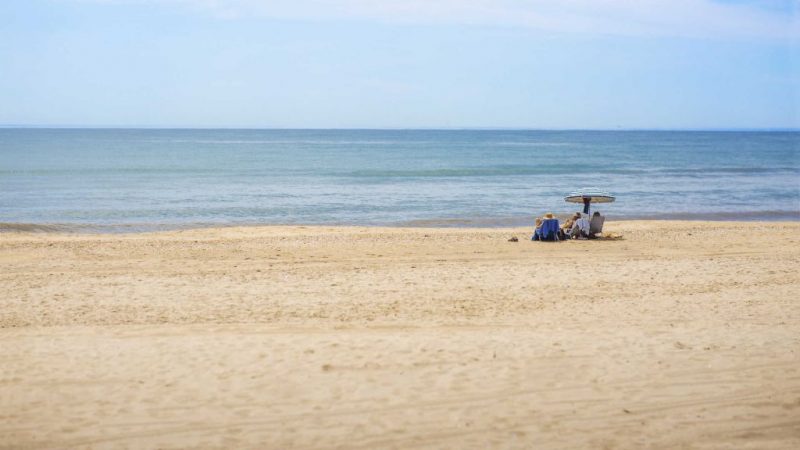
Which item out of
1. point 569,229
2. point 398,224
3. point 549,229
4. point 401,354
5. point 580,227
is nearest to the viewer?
point 401,354

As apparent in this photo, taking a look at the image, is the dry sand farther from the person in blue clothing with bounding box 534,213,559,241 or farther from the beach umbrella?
the beach umbrella

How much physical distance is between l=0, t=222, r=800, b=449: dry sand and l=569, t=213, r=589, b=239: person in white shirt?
3313mm

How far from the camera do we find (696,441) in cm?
620

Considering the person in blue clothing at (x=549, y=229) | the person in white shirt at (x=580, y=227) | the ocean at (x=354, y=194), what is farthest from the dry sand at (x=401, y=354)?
the ocean at (x=354, y=194)

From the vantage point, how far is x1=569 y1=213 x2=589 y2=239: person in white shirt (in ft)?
58.0

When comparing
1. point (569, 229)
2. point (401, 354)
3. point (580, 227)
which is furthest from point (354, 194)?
point (401, 354)

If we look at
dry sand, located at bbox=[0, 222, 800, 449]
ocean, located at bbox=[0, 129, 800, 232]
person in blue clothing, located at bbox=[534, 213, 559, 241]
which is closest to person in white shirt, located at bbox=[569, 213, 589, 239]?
person in blue clothing, located at bbox=[534, 213, 559, 241]

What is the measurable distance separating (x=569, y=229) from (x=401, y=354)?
10.8 meters

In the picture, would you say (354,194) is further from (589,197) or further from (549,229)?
(549,229)

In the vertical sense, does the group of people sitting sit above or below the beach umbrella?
below

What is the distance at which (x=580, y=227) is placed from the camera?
698 inches

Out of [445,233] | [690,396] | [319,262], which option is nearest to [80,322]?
[319,262]

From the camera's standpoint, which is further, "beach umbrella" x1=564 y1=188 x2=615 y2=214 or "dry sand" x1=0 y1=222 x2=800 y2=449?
"beach umbrella" x1=564 y1=188 x2=615 y2=214

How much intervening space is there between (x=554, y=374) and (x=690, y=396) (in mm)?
1290
